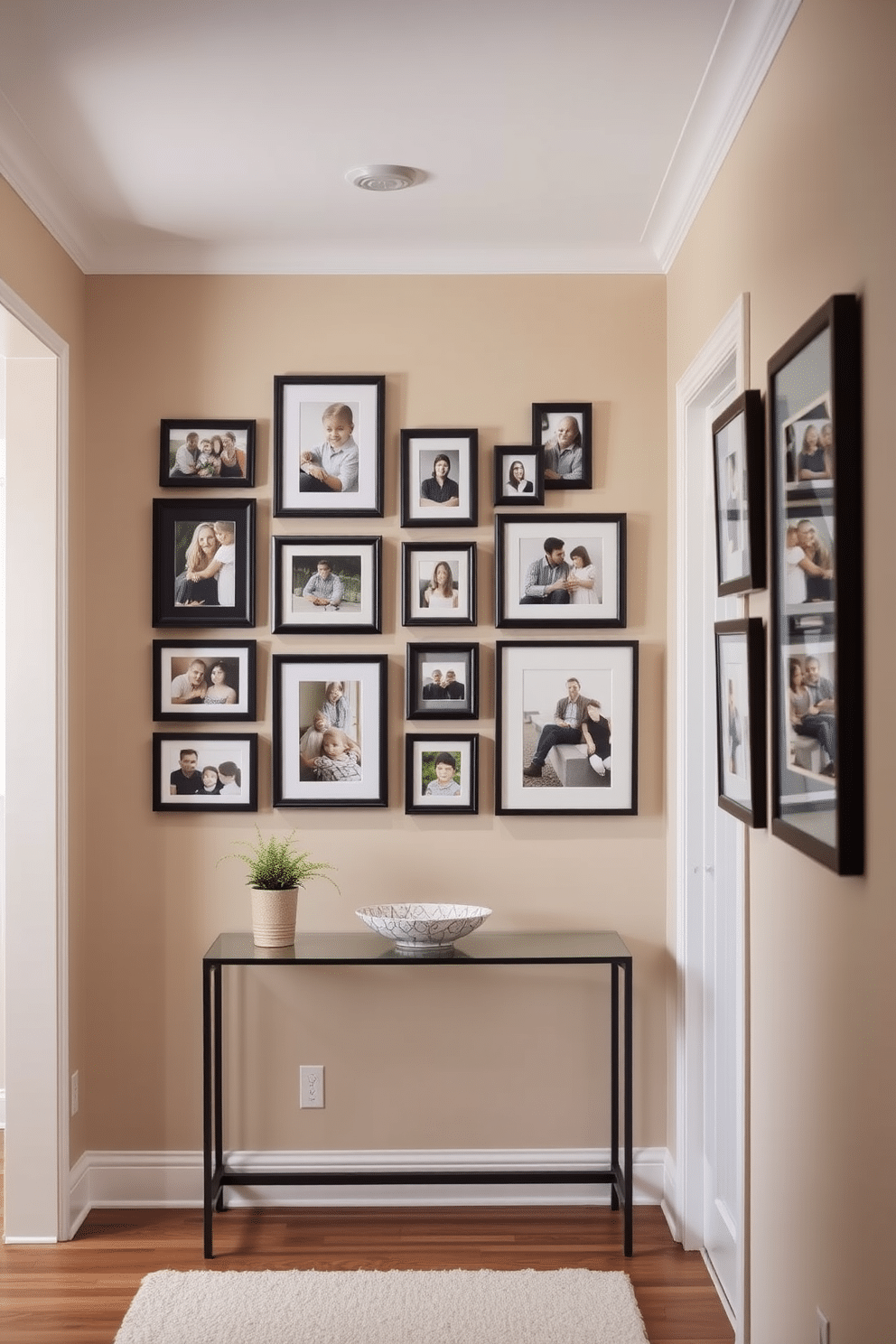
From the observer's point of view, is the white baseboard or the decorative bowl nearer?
the decorative bowl

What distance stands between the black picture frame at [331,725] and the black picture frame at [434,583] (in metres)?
0.20

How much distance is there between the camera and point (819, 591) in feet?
6.13

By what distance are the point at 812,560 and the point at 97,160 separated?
2.00 m

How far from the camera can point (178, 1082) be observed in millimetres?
3514

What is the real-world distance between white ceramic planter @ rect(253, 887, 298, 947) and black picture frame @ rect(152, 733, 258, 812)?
1.06 feet

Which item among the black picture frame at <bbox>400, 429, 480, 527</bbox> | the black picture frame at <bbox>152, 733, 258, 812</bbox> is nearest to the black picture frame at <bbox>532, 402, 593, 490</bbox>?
the black picture frame at <bbox>400, 429, 480, 527</bbox>

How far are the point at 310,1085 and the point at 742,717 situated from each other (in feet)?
6.17

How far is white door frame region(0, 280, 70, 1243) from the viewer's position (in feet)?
10.6

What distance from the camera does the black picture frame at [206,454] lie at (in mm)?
3496

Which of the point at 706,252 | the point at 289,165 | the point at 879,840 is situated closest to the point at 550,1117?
the point at 879,840

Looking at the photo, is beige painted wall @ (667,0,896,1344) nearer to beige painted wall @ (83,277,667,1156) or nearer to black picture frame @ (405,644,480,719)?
beige painted wall @ (83,277,667,1156)

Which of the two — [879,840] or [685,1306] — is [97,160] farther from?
[685,1306]

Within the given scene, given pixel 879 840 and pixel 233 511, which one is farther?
pixel 233 511

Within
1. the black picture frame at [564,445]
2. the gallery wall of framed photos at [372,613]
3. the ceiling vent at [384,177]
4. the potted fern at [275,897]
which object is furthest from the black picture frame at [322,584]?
the ceiling vent at [384,177]
